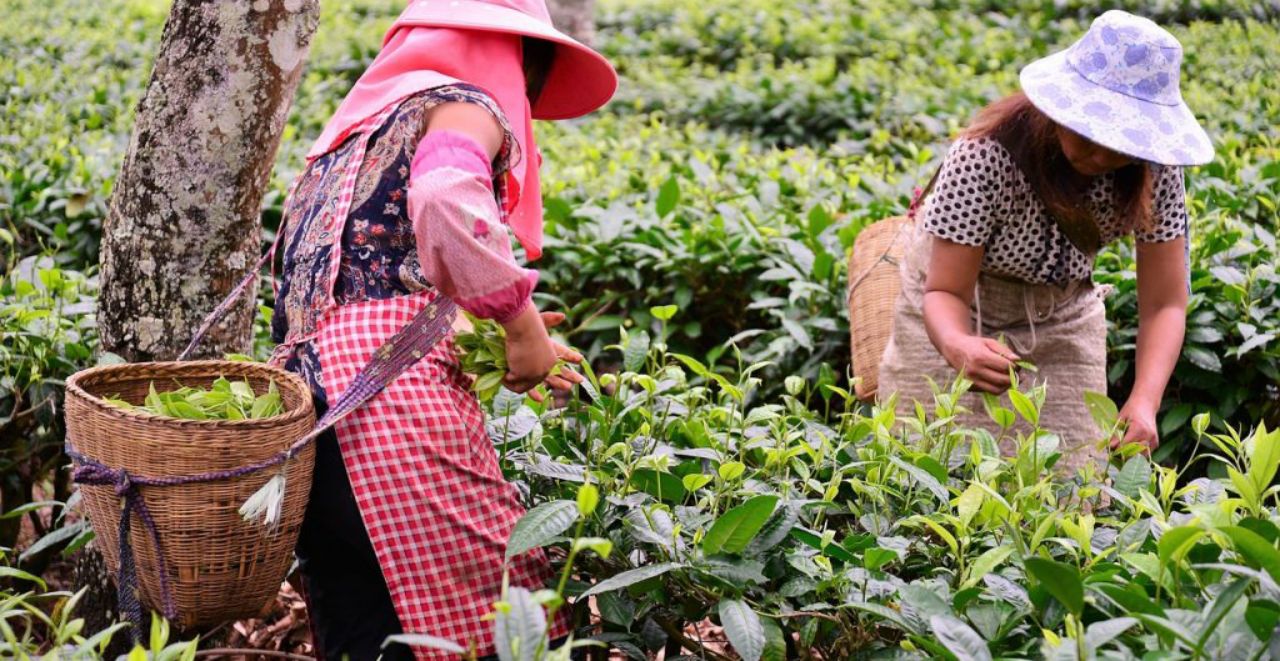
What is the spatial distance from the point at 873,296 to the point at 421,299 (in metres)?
1.59

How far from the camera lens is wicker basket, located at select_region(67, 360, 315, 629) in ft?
6.31

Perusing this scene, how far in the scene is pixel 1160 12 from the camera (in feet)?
30.7

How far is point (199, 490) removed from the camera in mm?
1958

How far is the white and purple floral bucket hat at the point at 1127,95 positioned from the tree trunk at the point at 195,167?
61.0 inches

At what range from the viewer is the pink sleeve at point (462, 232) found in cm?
195

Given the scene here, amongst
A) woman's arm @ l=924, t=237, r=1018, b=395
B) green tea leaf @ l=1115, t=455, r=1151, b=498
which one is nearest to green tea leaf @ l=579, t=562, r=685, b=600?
green tea leaf @ l=1115, t=455, r=1151, b=498

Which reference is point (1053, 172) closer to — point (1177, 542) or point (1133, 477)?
point (1133, 477)

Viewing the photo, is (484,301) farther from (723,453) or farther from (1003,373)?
(1003,373)

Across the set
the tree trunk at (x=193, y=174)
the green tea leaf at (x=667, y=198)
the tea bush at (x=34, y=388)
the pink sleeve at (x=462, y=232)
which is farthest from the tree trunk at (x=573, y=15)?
the pink sleeve at (x=462, y=232)

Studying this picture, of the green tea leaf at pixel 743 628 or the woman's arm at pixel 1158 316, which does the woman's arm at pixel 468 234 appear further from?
the woman's arm at pixel 1158 316

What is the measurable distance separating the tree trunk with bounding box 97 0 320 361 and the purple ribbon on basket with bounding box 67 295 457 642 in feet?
2.44

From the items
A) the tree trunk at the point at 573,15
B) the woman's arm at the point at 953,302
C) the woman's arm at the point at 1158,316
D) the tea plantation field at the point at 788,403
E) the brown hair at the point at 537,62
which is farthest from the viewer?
the tree trunk at the point at 573,15

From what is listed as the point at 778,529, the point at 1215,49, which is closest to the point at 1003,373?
the point at 778,529

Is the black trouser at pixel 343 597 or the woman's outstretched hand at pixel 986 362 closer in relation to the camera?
the black trouser at pixel 343 597
